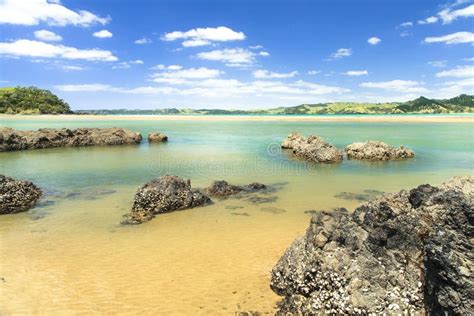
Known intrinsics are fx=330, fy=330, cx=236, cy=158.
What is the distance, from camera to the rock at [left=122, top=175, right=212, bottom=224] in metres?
15.0

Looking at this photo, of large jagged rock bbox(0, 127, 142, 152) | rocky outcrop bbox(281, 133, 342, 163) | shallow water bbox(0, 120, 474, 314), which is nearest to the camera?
shallow water bbox(0, 120, 474, 314)

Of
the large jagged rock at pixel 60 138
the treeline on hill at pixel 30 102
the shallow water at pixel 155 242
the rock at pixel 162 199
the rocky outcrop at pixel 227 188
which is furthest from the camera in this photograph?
the treeline on hill at pixel 30 102

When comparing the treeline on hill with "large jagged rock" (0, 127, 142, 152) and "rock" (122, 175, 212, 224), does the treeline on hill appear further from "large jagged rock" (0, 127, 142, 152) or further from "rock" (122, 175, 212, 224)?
"rock" (122, 175, 212, 224)

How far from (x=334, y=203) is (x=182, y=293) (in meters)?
10.4

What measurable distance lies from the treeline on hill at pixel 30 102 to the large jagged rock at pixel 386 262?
571 ft

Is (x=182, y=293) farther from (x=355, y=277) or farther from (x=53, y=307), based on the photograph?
(x=355, y=277)

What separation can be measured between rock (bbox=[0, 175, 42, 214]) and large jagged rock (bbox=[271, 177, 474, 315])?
1331 centimetres

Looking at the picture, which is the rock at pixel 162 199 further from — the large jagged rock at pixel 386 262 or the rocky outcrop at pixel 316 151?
the rocky outcrop at pixel 316 151

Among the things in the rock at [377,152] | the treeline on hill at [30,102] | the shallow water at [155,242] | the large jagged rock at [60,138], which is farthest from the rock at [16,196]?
the treeline on hill at [30,102]

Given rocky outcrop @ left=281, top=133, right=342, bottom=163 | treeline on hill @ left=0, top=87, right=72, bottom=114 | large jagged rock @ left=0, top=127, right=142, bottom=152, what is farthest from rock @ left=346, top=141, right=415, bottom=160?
treeline on hill @ left=0, top=87, right=72, bottom=114

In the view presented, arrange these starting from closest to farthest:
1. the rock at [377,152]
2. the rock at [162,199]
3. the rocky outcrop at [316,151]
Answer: the rock at [162,199]
the rocky outcrop at [316,151]
the rock at [377,152]

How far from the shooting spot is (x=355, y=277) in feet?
→ 24.0

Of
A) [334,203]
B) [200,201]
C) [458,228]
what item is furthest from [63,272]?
[334,203]

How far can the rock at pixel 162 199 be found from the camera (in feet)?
49.2
